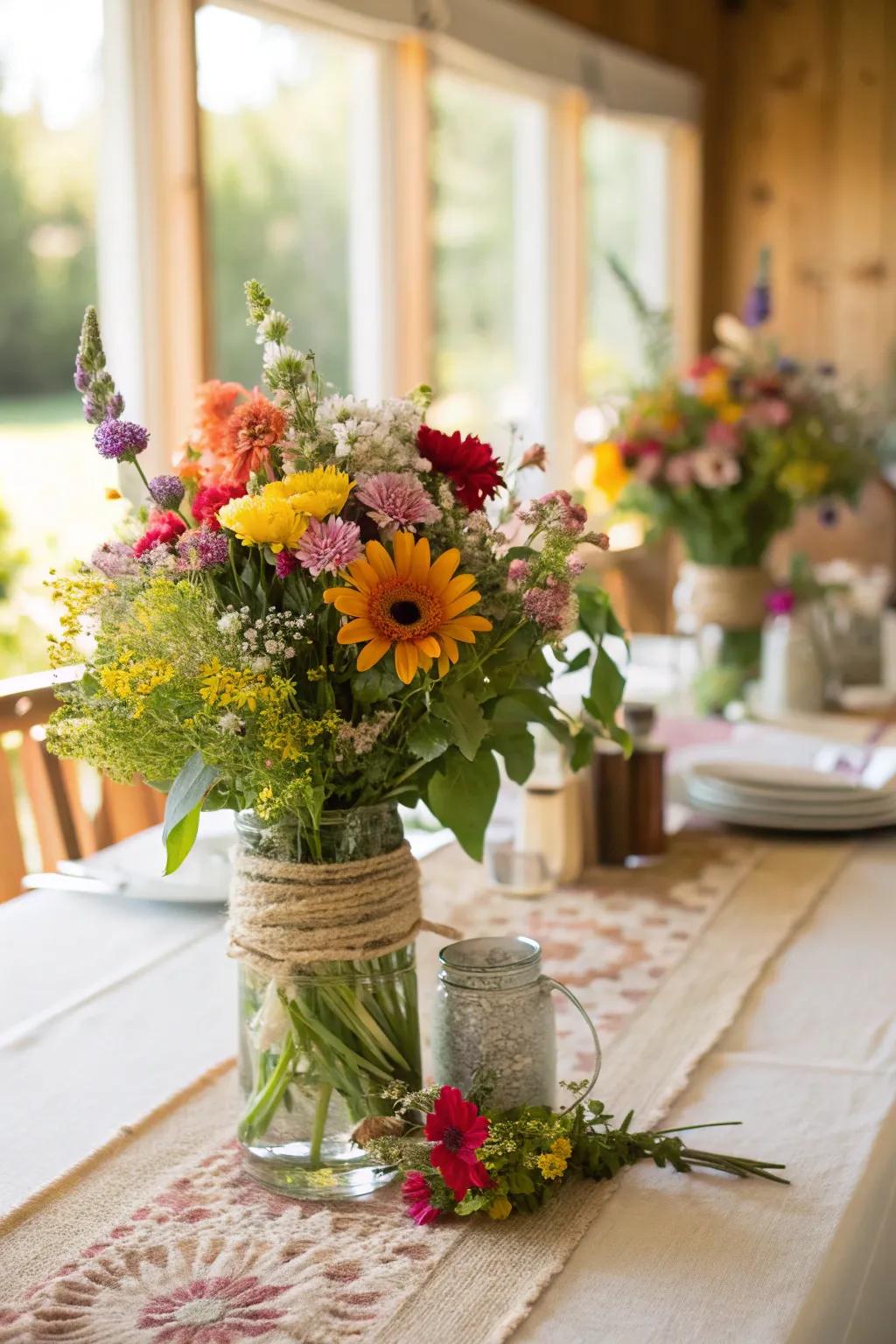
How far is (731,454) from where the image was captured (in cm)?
212

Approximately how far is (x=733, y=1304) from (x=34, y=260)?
11.5 feet

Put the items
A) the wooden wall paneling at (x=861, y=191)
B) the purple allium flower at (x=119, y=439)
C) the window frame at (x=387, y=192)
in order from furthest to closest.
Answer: the wooden wall paneling at (x=861, y=191) → the window frame at (x=387, y=192) → the purple allium flower at (x=119, y=439)

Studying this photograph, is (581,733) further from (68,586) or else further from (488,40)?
(488,40)

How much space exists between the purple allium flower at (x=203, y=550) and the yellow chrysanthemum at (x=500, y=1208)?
37cm

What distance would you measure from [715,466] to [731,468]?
0.07ft

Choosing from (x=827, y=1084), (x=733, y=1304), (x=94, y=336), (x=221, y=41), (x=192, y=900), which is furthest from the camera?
(x=221, y=41)

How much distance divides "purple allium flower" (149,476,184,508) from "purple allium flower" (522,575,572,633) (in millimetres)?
207

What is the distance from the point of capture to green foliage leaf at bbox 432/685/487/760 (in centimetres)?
82

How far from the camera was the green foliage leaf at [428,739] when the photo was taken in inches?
32.7

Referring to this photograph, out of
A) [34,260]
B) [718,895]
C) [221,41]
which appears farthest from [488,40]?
[718,895]

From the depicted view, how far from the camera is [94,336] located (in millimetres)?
822

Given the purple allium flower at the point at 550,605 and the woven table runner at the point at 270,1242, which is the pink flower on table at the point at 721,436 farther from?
the purple allium flower at the point at 550,605

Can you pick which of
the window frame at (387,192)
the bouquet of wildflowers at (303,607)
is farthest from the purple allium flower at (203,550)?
the window frame at (387,192)

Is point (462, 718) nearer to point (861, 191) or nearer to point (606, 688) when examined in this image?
point (606, 688)
